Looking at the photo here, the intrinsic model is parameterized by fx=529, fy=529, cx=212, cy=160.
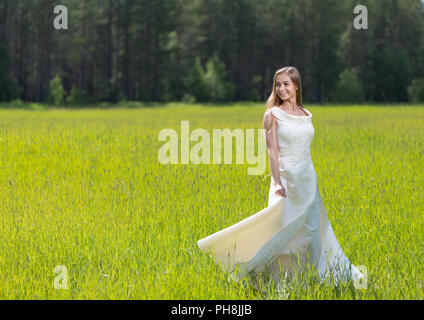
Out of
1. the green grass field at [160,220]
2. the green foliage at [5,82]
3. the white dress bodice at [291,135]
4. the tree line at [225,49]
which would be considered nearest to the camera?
the green grass field at [160,220]

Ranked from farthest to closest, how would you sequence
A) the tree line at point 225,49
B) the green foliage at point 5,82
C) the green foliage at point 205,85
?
the tree line at point 225,49 < the green foliage at point 205,85 < the green foliage at point 5,82

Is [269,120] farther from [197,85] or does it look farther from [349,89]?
[349,89]

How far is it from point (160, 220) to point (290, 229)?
254 centimetres

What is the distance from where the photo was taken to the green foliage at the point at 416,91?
6500cm

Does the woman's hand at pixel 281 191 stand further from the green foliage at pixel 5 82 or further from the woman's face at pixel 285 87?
the green foliage at pixel 5 82

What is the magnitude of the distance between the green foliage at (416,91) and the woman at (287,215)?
6516cm

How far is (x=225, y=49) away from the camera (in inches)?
2857

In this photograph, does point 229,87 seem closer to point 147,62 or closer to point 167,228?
point 147,62

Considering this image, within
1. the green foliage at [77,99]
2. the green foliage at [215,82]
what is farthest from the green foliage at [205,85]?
the green foliage at [77,99]

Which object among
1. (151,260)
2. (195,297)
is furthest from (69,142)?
(195,297)

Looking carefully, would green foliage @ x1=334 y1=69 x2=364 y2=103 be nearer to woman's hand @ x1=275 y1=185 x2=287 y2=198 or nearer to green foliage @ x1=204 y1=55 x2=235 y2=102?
green foliage @ x1=204 y1=55 x2=235 y2=102

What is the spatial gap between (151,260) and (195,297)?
1005mm

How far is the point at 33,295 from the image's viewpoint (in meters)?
4.38

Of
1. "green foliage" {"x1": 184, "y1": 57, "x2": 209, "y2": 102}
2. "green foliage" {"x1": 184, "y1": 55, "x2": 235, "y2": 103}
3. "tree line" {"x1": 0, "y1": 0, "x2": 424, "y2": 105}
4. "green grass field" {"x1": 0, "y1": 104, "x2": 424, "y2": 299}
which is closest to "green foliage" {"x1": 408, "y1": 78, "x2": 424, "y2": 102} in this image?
"tree line" {"x1": 0, "y1": 0, "x2": 424, "y2": 105}
